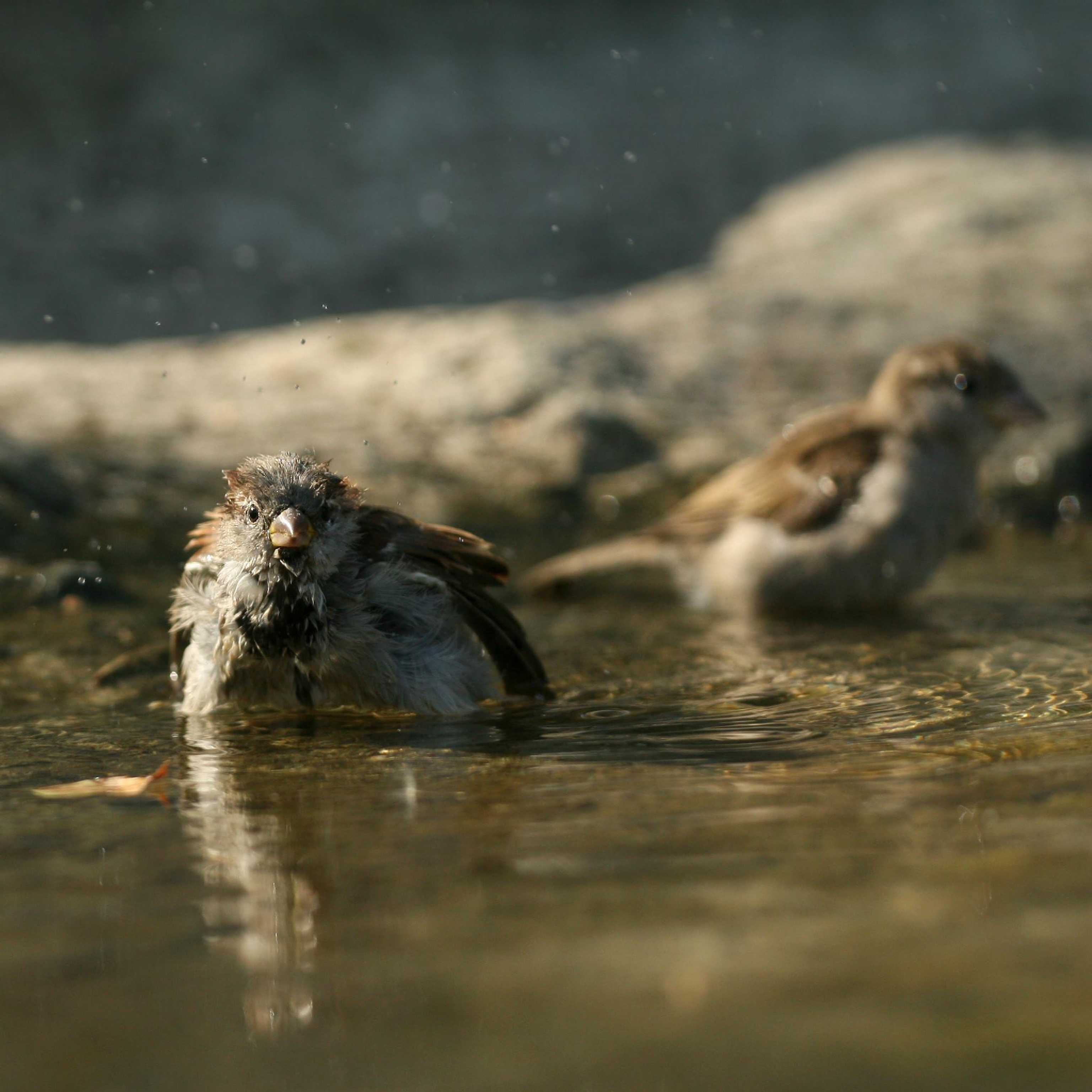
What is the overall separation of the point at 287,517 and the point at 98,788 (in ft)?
→ 3.26

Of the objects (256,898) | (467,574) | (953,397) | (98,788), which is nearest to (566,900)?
(256,898)

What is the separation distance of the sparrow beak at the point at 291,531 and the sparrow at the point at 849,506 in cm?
248

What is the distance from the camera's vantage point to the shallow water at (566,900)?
63.3 inches

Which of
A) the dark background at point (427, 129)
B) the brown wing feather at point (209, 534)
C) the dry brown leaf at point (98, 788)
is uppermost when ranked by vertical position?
the dark background at point (427, 129)

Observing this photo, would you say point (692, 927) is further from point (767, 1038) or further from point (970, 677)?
point (970, 677)

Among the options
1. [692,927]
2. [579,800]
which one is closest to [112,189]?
[579,800]

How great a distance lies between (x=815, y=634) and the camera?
211 inches

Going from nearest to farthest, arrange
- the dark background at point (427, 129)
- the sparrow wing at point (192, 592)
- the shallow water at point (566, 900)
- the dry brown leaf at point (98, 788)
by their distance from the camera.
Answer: the shallow water at point (566, 900)
the dry brown leaf at point (98, 788)
the sparrow wing at point (192, 592)
the dark background at point (427, 129)

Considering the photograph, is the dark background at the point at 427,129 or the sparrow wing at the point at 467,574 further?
the dark background at the point at 427,129

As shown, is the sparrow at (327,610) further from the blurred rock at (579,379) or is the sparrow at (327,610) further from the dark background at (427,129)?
the dark background at (427,129)

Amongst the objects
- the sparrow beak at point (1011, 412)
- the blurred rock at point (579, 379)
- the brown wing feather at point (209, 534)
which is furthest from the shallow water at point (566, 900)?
the blurred rock at point (579, 379)

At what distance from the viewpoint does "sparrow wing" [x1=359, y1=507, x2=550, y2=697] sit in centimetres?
418

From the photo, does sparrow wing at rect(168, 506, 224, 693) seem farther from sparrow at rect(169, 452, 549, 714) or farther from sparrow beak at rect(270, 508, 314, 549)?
sparrow beak at rect(270, 508, 314, 549)

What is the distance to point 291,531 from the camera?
3742 mm
